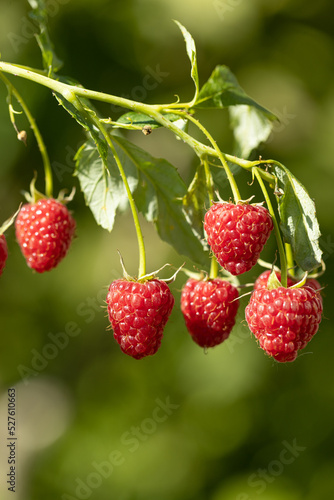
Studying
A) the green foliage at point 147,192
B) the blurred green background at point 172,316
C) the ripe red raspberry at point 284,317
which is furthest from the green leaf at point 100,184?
the blurred green background at point 172,316

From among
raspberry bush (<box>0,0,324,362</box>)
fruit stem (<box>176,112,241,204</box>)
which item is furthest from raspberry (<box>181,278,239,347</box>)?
fruit stem (<box>176,112,241,204</box>)

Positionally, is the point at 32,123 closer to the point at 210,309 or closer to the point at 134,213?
the point at 134,213

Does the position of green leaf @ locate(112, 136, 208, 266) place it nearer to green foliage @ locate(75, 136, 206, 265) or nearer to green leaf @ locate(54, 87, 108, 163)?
green foliage @ locate(75, 136, 206, 265)

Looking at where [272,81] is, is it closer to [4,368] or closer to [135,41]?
[135,41]

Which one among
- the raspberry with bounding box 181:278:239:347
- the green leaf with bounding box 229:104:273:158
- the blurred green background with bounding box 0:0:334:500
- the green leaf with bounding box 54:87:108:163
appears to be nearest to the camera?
the green leaf with bounding box 54:87:108:163

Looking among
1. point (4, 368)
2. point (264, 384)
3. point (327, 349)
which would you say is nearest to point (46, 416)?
point (4, 368)

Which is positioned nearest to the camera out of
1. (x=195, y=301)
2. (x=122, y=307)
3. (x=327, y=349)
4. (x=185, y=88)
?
(x=122, y=307)
